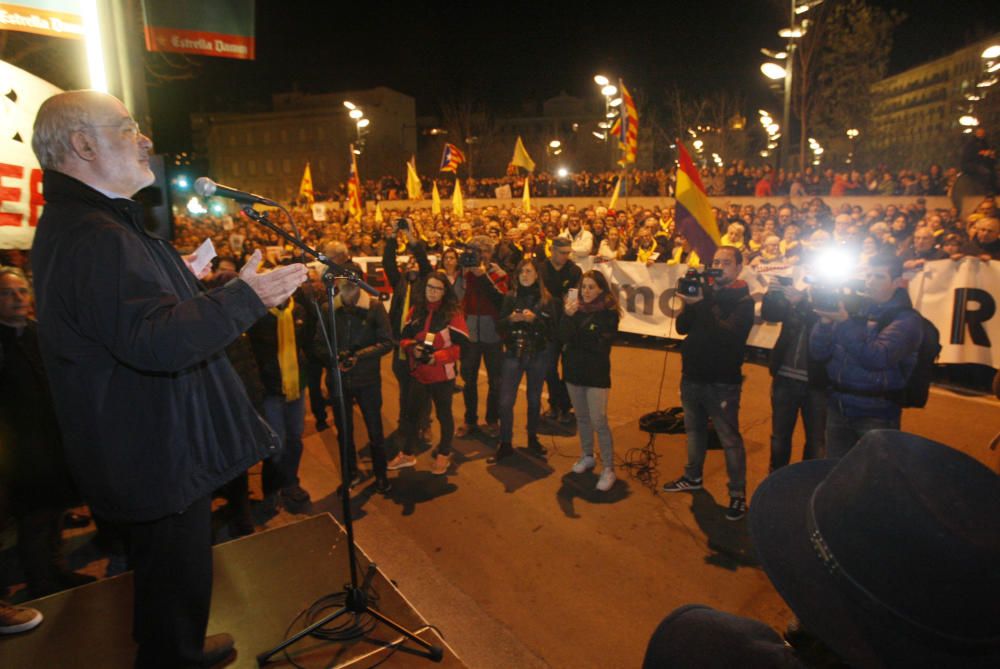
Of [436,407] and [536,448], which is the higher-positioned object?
[436,407]

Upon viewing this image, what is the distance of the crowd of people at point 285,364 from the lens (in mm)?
1821

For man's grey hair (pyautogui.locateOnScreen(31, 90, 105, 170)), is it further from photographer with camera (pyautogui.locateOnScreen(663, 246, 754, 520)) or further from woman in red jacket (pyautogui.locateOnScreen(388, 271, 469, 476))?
photographer with camera (pyautogui.locateOnScreen(663, 246, 754, 520))

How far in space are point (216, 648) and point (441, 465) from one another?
3577 mm

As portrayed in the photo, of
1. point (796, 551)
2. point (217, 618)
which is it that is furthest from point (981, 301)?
point (217, 618)

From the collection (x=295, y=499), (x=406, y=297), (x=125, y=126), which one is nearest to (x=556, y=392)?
(x=406, y=297)

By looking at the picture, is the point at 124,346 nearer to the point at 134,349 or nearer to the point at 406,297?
the point at 134,349

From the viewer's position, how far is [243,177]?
235ft

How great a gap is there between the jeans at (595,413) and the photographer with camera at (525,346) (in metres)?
0.75

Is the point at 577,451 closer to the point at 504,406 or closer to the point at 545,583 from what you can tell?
the point at 504,406

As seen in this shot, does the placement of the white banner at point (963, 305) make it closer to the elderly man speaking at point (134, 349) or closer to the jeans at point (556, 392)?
the jeans at point (556, 392)

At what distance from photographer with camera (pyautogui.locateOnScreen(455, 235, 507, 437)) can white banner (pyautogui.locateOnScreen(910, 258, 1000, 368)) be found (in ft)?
18.7

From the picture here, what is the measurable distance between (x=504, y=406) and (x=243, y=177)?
75.4 meters

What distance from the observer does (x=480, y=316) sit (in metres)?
6.91

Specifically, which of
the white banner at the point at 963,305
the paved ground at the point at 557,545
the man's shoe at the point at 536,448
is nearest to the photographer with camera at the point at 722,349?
the paved ground at the point at 557,545
